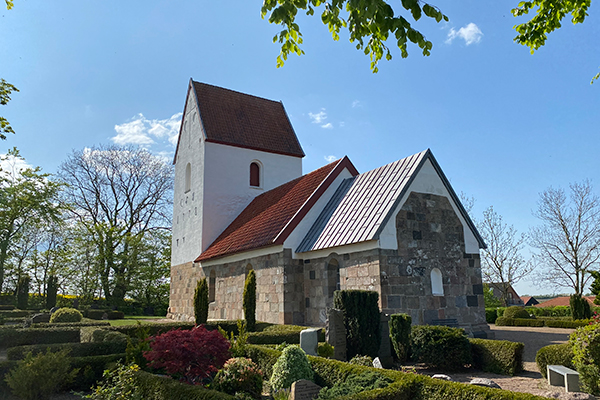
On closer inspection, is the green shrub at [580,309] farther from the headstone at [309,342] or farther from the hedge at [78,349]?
the hedge at [78,349]

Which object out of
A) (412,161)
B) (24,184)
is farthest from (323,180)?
(24,184)

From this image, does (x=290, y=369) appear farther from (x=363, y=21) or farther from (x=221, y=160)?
(x=221, y=160)

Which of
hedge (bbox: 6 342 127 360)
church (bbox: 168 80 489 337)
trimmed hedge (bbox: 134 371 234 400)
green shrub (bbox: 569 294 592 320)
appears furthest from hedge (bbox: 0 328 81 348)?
green shrub (bbox: 569 294 592 320)

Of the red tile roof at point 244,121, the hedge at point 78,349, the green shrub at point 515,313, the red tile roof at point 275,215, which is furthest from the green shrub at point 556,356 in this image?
the red tile roof at point 244,121

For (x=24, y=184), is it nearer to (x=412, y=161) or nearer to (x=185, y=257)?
(x=185, y=257)

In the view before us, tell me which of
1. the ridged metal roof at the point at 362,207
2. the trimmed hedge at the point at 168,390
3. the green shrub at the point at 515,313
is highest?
the ridged metal roof at the point at 362,207

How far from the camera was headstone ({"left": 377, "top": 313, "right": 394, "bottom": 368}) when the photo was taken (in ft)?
25.4

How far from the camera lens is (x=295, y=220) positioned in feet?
39.5

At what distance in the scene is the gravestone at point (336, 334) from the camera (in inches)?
299

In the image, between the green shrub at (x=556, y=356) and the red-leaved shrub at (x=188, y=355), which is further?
the green shrub at (x=556, y=356)

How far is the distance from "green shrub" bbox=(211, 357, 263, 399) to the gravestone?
7.46ft

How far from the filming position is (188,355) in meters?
5.77

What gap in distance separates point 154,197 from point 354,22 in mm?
28230

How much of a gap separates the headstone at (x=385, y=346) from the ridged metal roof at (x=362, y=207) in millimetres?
2045
